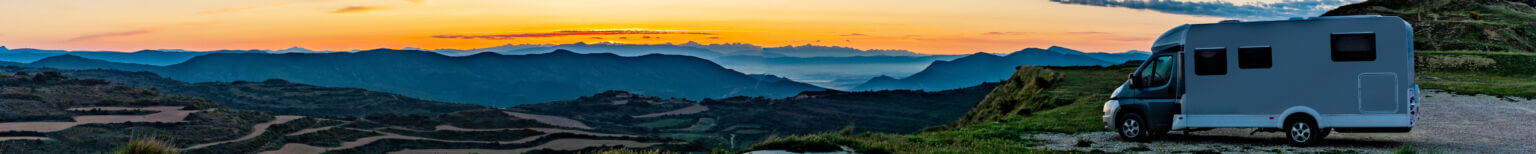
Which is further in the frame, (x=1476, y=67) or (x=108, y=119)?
(x=108, y=119)

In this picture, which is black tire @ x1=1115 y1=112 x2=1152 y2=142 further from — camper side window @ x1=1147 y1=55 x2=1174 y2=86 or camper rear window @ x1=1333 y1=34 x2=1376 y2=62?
camper rear window @ x1=1333 y1=34 x2=1376 y2=62

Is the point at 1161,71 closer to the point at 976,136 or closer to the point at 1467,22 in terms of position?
the point at 976,136

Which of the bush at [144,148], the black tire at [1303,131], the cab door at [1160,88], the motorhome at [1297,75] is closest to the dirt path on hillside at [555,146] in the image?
the bush at [144,148]

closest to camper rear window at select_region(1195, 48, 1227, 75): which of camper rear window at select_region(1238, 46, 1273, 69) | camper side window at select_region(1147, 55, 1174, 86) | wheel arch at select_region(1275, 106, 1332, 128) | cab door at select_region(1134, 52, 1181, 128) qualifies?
camper rear window at select_region(1238, 46, 1273, 69)

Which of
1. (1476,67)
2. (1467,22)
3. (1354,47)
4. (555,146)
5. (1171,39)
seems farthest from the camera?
(555,146)

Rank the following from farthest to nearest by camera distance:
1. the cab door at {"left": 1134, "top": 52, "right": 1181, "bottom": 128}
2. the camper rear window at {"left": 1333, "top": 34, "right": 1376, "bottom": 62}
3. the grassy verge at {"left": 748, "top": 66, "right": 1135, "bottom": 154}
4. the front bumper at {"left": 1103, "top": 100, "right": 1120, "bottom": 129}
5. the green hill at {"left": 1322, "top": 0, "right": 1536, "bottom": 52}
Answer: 1. the green hill at {"left": 1322, "top": 0, "right": 1536, "bottom": 52}
2. the front bumper at {"left": 1103, "top": 100, "right": 1120, "bottom": 129}
3. the cab door at {"left": 1134, "top": 52, "right": 1181, "bottom": 128}
4. the grassy verge at {"left": 748, "top": 66, "right": 1135, "bottom": 154}
5. the camper rear window at {"left": 1333, "top": 34, "right": 1376, "bottom": 62}

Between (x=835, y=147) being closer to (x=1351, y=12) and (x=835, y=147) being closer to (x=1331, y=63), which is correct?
(x=1331, y=63)

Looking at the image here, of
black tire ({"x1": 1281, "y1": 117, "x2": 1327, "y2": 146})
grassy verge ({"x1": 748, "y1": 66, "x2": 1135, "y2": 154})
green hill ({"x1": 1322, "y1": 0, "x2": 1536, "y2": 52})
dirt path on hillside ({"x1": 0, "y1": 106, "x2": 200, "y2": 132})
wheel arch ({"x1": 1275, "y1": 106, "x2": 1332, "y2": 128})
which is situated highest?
green hill ({"x1": 1322, "y1": 0, "x2": 1536, "y2": 52})

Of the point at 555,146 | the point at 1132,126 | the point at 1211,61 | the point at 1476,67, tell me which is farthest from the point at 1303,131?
the point at 555,146
